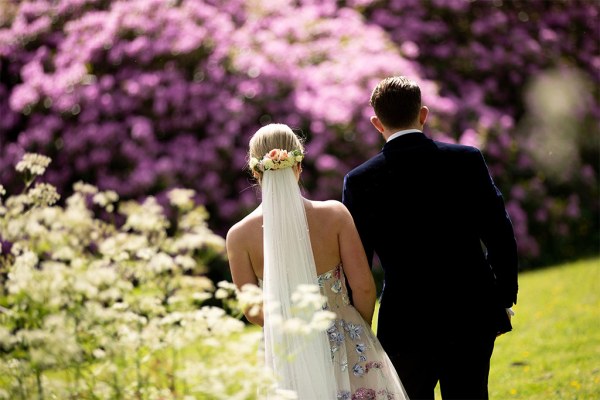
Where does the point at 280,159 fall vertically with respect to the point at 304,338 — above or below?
above

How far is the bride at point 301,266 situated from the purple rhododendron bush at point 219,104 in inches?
168

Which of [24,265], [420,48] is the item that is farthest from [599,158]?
[24,265]

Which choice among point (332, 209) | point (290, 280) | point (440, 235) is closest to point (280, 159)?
point (332, 209)

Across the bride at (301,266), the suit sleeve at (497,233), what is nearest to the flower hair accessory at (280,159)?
the bride at (301,266)

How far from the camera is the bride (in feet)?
10.9

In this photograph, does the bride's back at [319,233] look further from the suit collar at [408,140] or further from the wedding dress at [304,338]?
the suit collar at [408,140]

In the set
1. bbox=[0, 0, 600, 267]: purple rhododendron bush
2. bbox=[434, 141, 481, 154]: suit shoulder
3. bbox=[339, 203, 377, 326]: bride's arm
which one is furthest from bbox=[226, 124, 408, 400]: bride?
bbox=[0, 0, 600, 267]: purple rhododendron bush

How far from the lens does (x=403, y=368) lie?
131 inches

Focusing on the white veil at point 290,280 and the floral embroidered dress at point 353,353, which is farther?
the floral embroidered dress at point 353,353

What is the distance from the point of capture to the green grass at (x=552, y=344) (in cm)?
494

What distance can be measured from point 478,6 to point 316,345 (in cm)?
1024

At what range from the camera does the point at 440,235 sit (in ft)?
10.5

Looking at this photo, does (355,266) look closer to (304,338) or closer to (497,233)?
(304,338)

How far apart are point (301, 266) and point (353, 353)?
50 centimetres
